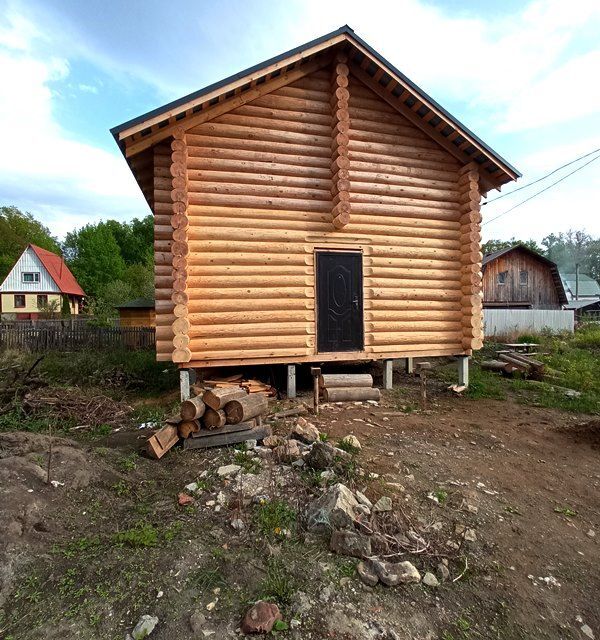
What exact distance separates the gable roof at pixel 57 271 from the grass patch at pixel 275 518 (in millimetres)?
47502

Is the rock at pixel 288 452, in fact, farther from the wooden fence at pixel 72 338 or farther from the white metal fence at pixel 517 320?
the white metal fence at pixel 517 320

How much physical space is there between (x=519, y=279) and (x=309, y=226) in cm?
2861

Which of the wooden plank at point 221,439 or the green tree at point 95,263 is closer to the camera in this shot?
the wooden plank at point 221,439

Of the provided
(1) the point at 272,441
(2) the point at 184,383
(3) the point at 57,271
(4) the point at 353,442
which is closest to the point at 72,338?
(2) the point at 184,383

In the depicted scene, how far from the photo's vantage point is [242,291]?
7703mm

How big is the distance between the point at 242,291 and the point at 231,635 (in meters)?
5.96

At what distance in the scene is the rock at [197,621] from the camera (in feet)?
7.72

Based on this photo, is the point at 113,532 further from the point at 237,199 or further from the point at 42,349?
the point at 42,349

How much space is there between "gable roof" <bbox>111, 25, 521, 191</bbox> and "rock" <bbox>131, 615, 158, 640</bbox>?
6.96 m

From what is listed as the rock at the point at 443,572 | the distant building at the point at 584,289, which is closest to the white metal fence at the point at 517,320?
the rock at the point at 443,572

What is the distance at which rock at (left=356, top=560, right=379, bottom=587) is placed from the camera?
9.14ft

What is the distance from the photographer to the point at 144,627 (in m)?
2.33

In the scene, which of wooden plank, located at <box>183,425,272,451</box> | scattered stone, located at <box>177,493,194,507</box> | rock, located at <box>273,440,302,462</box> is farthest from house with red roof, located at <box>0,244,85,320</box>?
scattered stone, located at <box>177,493,194,507</box>

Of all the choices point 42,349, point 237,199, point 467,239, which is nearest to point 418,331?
point 467,239
